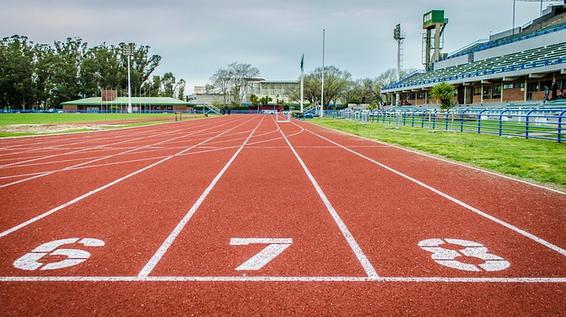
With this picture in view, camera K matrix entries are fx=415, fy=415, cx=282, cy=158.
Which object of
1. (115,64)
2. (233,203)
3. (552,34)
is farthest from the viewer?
(115,64)

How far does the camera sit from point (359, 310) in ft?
10.5

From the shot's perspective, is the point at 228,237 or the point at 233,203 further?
the point at 233,203

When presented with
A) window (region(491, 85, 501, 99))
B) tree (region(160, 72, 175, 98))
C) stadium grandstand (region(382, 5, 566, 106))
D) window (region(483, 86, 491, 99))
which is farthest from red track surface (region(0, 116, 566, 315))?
tree (region(160, 72, 175, 98))

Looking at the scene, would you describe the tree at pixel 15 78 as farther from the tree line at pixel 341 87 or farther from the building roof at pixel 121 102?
the tree line at pixel 341 87

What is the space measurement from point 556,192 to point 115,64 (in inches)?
4697

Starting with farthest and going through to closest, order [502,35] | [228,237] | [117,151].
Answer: [502,35], [117,151], [228,237]

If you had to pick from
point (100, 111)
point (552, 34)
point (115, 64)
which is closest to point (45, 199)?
point (552, 34)

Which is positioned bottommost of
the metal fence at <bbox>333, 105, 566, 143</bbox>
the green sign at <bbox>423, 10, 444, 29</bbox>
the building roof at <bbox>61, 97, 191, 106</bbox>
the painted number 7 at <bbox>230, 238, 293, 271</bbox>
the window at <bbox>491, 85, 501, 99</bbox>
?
the painted number 7 at <bbox>230, 238, 293, 271</bbox>

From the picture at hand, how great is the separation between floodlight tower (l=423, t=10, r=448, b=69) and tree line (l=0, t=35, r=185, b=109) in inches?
2262

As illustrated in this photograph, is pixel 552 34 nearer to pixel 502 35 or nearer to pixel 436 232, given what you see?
pixel 502 35

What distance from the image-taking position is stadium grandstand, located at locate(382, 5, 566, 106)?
34500mm

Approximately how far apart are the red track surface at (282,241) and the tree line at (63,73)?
285ft

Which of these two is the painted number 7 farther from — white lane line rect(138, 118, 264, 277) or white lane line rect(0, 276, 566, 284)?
white lane line rect(138, 118, 264, 277)

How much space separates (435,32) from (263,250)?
72243mm
